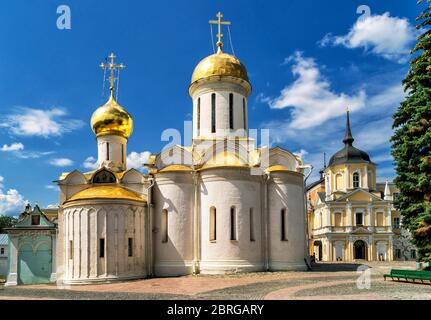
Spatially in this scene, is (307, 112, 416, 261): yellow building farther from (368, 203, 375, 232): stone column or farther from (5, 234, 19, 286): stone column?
(5, 234, 19, 286): stone column

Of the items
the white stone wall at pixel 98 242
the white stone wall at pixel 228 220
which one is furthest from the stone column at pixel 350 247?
the white stone wall at pixel 98 242

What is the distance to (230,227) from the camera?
21219 millimetres

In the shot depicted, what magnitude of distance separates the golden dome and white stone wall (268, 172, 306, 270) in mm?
9936

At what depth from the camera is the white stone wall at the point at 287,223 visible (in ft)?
72.3

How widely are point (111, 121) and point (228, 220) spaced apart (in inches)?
397

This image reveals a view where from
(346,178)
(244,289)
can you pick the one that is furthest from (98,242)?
(346,178)

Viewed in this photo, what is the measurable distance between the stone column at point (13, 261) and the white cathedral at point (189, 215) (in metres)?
2.15

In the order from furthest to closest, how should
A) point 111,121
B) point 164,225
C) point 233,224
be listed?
point 111,121
point 164,225
point 233,224

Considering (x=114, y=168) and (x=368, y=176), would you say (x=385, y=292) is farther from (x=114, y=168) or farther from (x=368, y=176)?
(x=368, y=176)

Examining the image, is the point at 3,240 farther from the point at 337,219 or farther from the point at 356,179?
the point at 356,179

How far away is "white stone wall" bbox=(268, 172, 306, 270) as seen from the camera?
22.0m

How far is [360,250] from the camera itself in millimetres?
41688

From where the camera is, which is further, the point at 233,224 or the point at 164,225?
the point at 164,225

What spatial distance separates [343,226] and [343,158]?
767 cm
